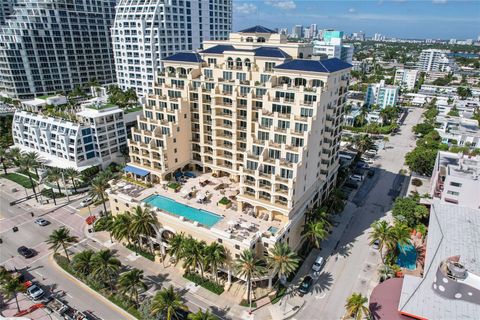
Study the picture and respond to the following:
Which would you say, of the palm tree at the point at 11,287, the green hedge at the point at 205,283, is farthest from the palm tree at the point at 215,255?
the palm tree at the point at 11,287

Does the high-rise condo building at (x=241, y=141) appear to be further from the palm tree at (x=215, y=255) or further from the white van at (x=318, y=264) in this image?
Result: the white van at (x=318, y=264)

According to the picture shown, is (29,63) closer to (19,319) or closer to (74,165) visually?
(74,165)

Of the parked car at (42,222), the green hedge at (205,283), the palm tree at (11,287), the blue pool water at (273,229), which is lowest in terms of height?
the parked car at (42,222)

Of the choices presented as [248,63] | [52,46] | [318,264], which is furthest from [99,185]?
[52,46]

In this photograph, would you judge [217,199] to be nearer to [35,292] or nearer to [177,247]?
[177,247]

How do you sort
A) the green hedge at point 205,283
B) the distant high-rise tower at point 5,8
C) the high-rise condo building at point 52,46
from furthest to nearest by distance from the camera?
the distant high-rise tower at point 5,8
the high-rise condo building at point 52,46
the green hedge at point 205,283

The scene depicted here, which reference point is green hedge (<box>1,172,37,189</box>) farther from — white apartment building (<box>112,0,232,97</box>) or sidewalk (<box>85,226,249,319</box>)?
white apartment building (<box>112,0,232,97</box>)
